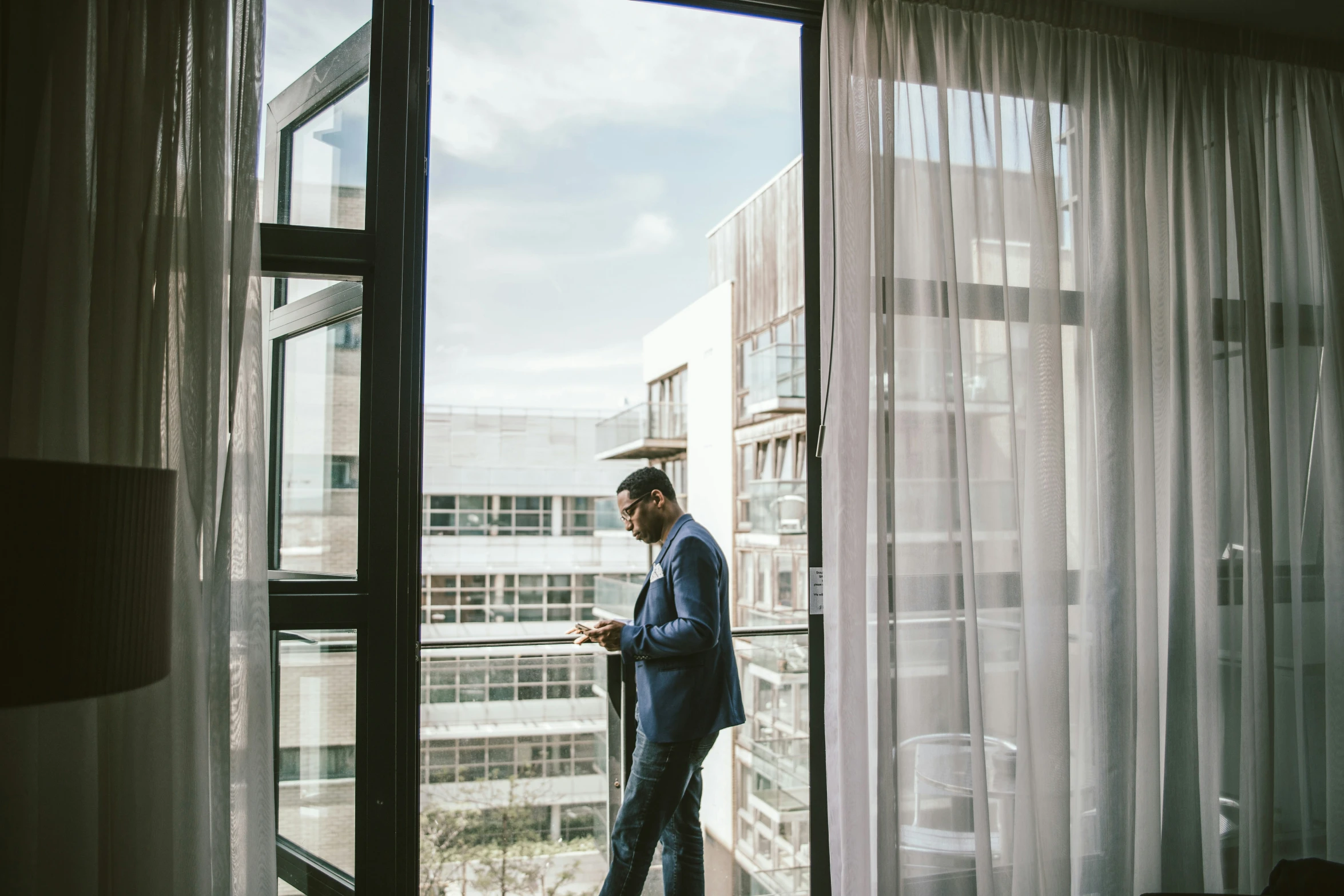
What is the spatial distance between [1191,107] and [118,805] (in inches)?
110

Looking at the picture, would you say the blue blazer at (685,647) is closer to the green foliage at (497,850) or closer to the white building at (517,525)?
the green foliage at (497,850)

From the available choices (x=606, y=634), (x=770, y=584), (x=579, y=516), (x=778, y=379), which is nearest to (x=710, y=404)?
(x=778, y=379)

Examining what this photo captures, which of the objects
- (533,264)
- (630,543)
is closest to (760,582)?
(630,543)

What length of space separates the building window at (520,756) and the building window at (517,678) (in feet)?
0.46

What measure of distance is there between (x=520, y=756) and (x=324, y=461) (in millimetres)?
2093

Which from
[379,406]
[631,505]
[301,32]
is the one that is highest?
[301,32]

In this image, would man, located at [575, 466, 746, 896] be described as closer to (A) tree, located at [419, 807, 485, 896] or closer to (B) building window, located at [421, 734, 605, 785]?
(B) building window, located at [421, 734, 605, 785]

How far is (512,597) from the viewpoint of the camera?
10.3m

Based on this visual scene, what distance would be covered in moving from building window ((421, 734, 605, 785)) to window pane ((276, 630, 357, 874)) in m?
0.54

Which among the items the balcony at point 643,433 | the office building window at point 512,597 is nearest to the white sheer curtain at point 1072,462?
the office building window at point 512,597

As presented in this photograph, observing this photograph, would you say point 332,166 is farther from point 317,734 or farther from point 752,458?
point 752,458

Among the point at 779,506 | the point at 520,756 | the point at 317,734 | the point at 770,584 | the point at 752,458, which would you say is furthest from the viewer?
the point at 752,458

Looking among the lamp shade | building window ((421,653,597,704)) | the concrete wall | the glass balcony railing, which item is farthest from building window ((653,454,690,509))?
the lamp shade

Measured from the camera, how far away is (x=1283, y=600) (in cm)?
225
